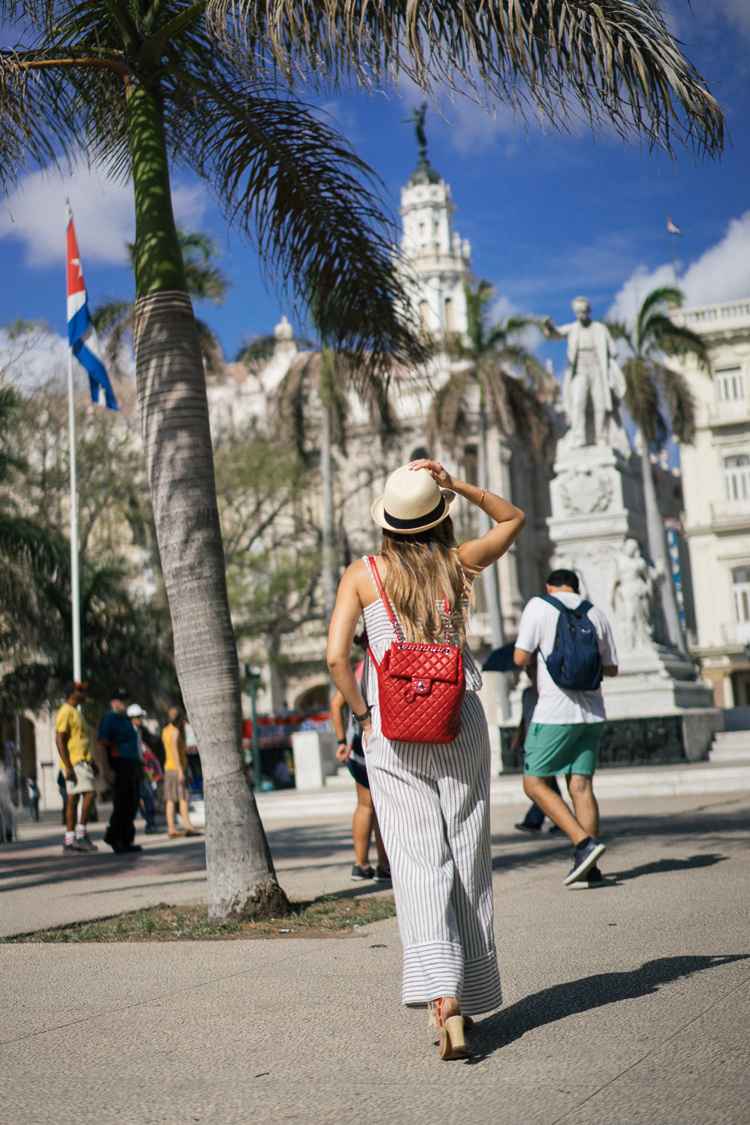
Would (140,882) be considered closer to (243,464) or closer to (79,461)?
(79,461)

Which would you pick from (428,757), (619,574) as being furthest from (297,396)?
(428,757)

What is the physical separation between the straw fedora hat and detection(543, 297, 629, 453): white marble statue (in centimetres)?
1755

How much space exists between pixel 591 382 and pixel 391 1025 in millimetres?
18180

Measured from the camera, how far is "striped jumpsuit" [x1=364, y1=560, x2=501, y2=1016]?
4270 millimetres

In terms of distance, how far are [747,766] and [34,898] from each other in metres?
10.2

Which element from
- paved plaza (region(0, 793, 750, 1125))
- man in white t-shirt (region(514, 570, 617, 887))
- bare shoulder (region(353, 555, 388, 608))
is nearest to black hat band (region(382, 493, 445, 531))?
bare shoulder (region(353, 555, 388, 608))

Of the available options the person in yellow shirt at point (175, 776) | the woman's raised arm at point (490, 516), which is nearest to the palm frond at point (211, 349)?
the person in yellow shirt at point (175, 776)

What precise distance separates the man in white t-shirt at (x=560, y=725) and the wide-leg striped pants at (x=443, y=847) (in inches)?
147

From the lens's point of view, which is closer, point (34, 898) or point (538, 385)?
point (34, 898)

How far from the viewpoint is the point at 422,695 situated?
430 centimetres

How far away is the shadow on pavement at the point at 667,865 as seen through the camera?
8.59m

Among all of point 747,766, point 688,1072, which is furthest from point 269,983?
point 747,766

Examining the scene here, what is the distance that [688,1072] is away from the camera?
12.3 ft

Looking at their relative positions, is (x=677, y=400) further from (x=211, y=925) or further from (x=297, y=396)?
(x=211, y=925)
